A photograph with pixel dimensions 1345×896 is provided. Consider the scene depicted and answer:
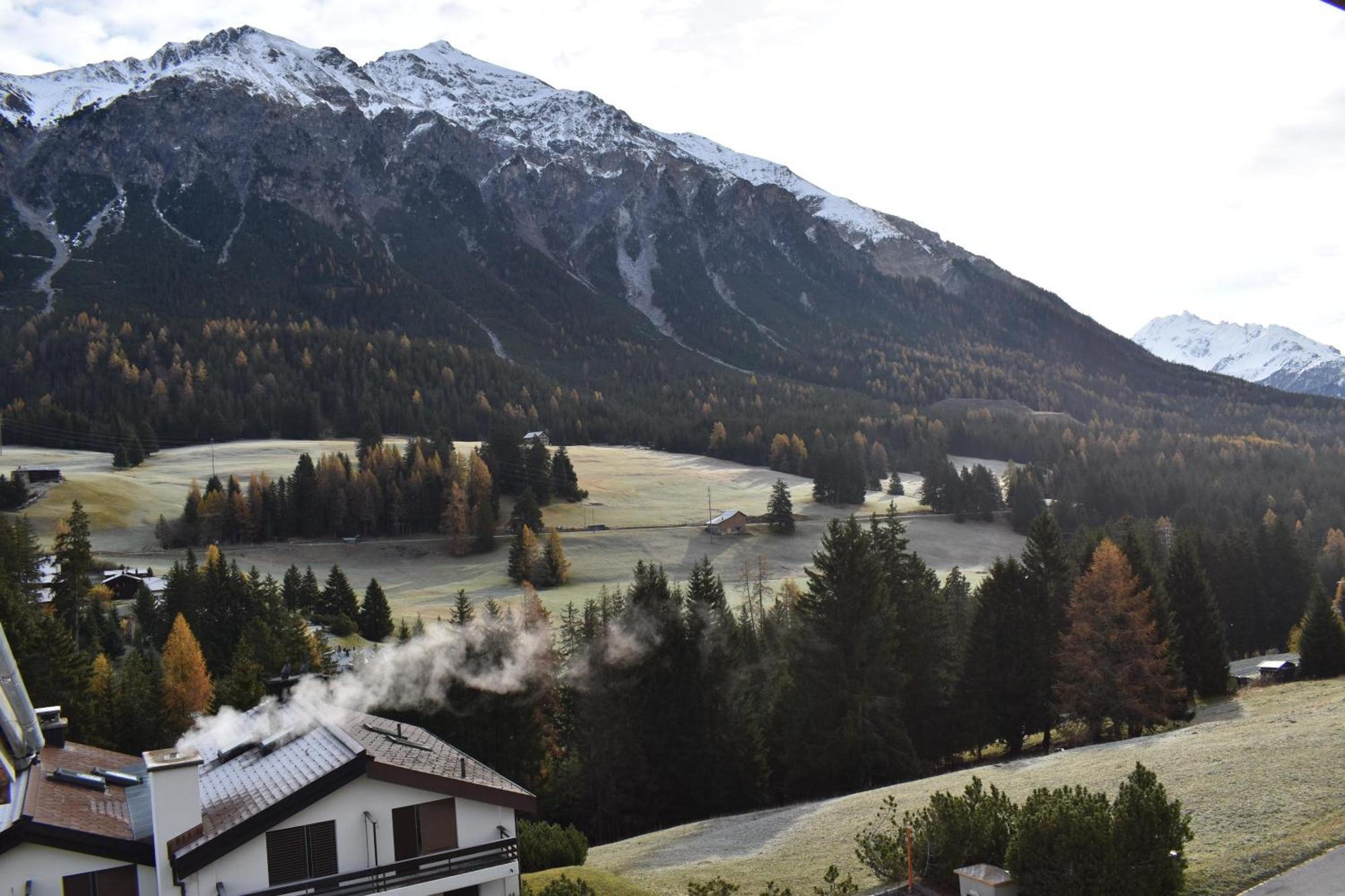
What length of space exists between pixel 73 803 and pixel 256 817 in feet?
11.0

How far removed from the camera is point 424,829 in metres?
19.2

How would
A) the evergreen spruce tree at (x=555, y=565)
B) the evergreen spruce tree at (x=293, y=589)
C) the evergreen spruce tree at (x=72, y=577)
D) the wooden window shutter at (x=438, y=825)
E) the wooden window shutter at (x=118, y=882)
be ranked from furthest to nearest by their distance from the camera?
the evergreen spruce tree at (x=555, y=565), the evergreen spruce tree at (x=293, y=589), the evergreen spruce tree at (x=72, y=577), the wooden window shutter at (x=438, y=825), the wooden window shutter at (x=118, y=882)

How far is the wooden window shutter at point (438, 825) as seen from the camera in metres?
19.2

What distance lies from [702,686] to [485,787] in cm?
2048

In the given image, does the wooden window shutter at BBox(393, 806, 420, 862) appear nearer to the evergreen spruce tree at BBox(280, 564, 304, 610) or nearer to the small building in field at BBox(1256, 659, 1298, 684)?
the small building in field at BBox(1256, 659, 1298, 684)

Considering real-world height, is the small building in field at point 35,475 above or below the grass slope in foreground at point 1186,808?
above

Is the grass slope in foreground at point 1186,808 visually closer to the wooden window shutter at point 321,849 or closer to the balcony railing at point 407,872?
the balcony railing at point 407,872

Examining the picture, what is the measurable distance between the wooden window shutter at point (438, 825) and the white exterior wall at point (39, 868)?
545cm

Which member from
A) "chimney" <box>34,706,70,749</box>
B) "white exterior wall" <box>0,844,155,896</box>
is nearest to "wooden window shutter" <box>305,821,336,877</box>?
"white exterior wall" <box>0,844,155,896</box>

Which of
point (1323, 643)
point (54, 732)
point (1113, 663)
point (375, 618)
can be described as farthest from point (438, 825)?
point (375, 618)

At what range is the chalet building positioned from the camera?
16469mm

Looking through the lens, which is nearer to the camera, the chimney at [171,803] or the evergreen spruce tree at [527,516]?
the chimney at [171,803]

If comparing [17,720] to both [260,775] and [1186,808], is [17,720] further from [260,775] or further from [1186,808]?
[1186,808]

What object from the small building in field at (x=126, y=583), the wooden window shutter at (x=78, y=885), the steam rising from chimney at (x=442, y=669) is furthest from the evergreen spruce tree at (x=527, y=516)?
the wooden window shutter at (x=78, y=885)
